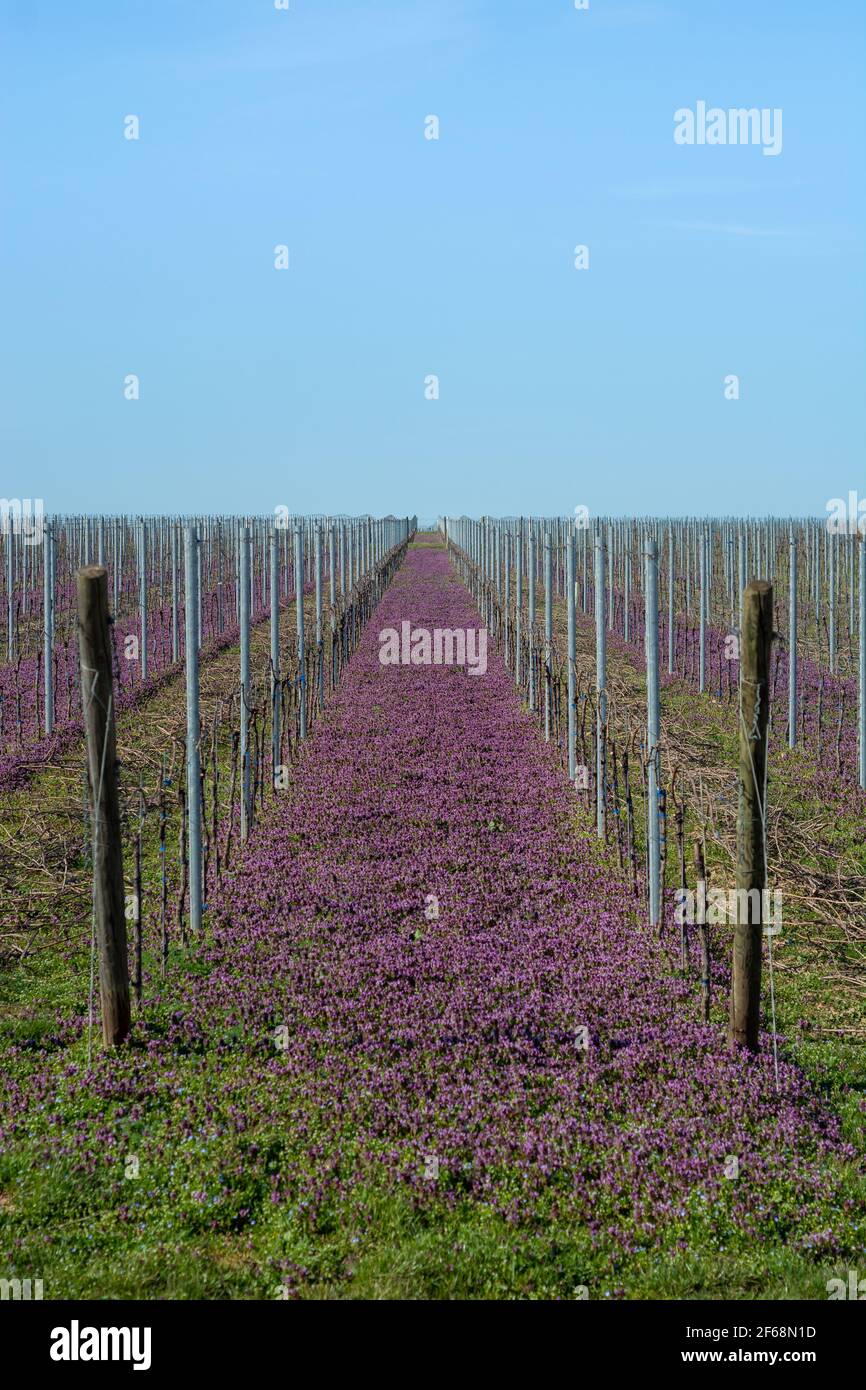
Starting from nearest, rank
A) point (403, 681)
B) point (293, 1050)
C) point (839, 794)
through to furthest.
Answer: point (293, 1050)
point (839, 794)
point (403, 681)

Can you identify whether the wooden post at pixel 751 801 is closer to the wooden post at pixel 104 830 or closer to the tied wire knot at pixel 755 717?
the tied wire knot at pixel 755 717

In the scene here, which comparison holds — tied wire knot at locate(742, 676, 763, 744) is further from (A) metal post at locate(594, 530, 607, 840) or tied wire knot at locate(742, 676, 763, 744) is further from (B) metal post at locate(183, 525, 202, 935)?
(A) metal post at locate(594, 530, 607, 840)

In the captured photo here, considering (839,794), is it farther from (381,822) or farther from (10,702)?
(10,702)

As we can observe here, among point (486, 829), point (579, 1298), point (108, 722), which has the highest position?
point (108, 722)

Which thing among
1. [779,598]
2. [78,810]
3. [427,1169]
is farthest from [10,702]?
[779,598]

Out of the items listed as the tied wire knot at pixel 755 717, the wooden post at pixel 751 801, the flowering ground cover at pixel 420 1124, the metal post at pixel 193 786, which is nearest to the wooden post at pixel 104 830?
the flowering ground cover at pixel 420 1124

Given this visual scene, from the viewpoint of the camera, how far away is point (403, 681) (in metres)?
24.9

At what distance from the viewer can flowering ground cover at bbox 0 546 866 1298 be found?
18.7 feet

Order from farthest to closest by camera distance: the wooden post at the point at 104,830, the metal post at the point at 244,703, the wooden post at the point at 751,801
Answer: the metal post at the point at 244,703 → the wooden post at the point at 104,830 → the wooden post at the point at 751,801

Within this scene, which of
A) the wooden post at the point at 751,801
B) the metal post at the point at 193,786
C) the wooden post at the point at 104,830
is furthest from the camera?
the metal post at the point at 193,786

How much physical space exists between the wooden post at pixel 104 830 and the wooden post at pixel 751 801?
3.94 meters

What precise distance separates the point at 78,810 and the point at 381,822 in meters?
3.57

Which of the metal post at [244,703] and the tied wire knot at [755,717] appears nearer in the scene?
the tied wire knot at [755,717]

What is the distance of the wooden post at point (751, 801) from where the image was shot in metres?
7.82
